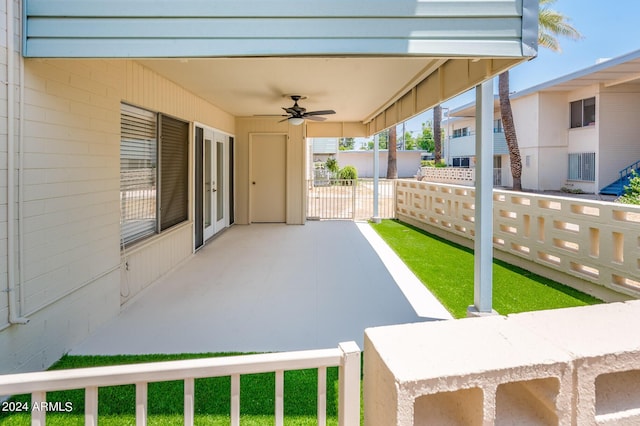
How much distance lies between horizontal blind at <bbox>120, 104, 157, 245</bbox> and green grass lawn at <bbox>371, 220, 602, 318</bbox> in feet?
12.0

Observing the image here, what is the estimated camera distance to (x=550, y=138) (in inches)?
722

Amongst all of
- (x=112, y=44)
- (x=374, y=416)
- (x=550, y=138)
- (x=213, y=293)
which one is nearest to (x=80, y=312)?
(x=213, y=293)

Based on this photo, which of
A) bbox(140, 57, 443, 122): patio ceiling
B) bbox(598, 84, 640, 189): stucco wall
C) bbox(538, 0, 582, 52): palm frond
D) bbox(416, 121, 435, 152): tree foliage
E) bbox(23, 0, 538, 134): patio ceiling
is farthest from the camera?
bbox(416, 121, 435, 152): tree foliage

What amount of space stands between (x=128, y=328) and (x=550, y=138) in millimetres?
19435

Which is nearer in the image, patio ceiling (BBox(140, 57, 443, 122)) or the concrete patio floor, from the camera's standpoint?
the concrete patio floor

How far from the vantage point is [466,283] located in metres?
5.33

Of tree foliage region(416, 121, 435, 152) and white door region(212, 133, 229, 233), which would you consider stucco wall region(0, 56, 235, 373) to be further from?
tree foliage region(416, 121, 435, 152)

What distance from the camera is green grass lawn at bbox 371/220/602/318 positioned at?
14.8 ft

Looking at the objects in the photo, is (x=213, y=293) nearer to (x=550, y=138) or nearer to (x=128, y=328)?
(x=128, y=328)

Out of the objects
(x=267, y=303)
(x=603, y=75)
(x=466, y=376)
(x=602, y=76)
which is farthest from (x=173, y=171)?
(x=602, y=76)

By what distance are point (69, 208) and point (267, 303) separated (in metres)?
2.17

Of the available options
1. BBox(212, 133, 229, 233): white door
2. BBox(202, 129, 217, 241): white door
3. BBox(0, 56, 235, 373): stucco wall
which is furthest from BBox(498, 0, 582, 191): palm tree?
A: BBox(0, 56, 235, 373): stucco wall

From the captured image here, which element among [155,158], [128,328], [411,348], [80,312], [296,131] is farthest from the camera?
[296,131]

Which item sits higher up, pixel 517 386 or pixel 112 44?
pixel 112 44
